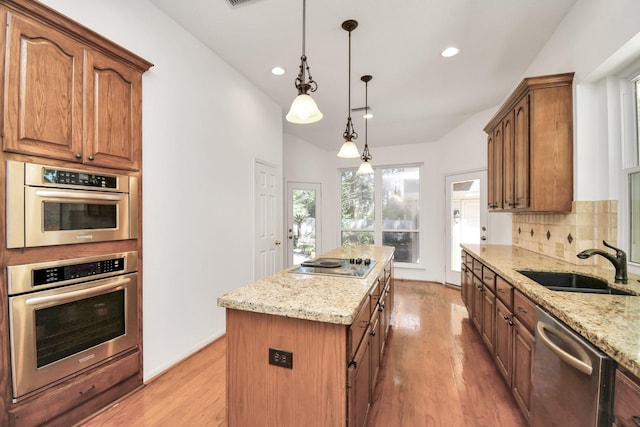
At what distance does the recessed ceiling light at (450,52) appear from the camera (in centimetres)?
277

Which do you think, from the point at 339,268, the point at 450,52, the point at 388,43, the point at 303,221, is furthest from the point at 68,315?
the point at 303,221

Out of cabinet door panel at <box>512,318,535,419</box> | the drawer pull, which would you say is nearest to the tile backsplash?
cabinet door panel at <box>512,318,535,419</box>

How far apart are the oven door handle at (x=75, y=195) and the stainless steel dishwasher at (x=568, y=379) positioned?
8.77 ft

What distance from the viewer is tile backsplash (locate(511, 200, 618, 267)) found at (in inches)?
82.5

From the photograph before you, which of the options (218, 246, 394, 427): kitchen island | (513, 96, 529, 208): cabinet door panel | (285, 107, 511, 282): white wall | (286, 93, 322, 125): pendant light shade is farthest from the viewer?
(285, 107, 511, 282): white wall

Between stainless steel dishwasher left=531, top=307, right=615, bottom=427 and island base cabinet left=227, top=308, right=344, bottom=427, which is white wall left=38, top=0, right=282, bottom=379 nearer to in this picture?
island base cabinet left=227, top=308, right=344, bottom=427

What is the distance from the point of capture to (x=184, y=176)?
8.41ft

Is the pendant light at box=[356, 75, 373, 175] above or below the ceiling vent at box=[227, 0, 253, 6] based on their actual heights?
below

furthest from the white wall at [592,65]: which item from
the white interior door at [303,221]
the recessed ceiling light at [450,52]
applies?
the white interior door at [303,221]

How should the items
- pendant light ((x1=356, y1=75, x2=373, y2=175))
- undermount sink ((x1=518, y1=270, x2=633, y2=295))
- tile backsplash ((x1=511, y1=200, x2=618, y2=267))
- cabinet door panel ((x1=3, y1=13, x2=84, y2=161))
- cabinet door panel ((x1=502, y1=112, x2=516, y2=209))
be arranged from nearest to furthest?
cabinet door panel ((x1=3, y1=13, x2=84, y2=161)) → undermount sink ((x1=518, y1=270, x2=633, y2=295)) → tile backsplash ((x1=511, y1=200, x2=618, y2=267)) → cabinet door panel ((x1=502, y1=112, x2=516, y2=209)) → pendant light ((x1=356, y1=75, x2=373, y2=175))

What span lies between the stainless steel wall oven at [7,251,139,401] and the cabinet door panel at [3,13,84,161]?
0.70 m

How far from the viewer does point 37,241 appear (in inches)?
62.1

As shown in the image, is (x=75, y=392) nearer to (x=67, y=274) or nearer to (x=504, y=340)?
(x=67, y=274)

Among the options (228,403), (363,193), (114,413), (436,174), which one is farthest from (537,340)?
(363,193)
